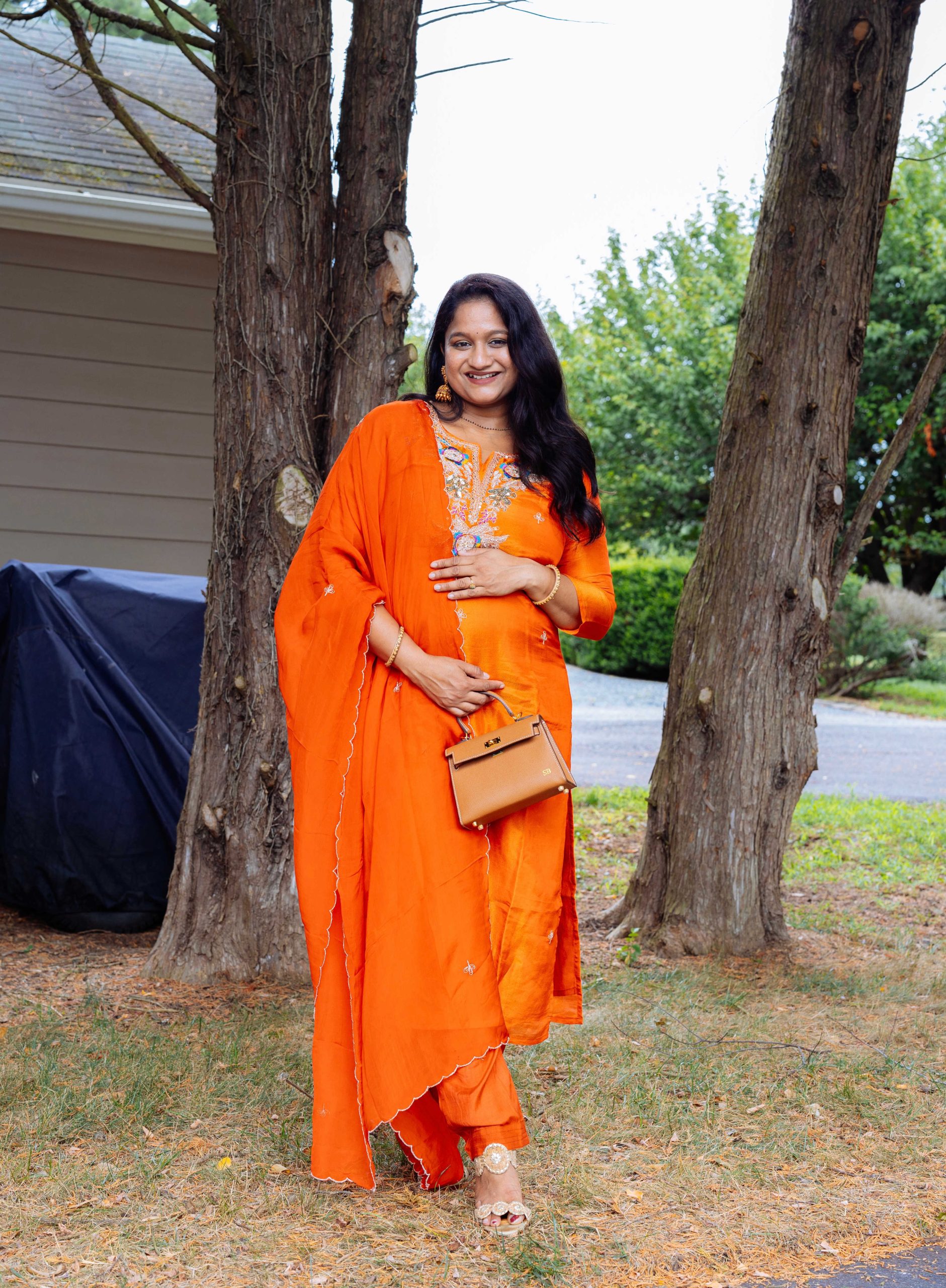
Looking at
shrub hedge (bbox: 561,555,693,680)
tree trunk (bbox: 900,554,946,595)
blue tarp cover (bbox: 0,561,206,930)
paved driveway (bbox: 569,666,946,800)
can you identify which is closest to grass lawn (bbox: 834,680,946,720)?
paved driveway (bbox: 569,666,946,800)

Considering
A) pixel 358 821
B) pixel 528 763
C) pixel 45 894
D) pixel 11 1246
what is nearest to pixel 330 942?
pixel 358 821

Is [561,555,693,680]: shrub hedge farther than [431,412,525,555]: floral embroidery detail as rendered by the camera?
Yes

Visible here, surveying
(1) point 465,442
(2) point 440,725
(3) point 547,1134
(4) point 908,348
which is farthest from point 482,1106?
(4) point 908,348

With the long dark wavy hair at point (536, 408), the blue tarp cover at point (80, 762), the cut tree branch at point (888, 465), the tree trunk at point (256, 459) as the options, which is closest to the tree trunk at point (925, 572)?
the cut tree branch at point (888, 465)

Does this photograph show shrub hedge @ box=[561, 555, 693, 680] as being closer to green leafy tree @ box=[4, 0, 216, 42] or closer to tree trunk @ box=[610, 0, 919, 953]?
green leafy tree @ box=[4, 0, 216, 42]

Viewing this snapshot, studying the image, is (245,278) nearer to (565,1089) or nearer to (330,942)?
(330,942)

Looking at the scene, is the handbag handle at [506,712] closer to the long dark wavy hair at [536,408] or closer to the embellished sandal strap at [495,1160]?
the long dark wavy hair at [536,408]

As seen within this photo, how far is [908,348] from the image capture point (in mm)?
17516

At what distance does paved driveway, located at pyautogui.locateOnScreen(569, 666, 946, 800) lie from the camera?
9.16 m

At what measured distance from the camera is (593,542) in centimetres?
273

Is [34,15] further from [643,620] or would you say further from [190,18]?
[643,620]

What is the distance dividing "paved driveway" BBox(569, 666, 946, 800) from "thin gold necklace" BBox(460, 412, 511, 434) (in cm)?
623

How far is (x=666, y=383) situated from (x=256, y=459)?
1708 centimetres

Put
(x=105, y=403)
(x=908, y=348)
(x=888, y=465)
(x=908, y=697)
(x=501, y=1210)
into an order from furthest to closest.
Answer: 1. (x=908, y=348)
2. (x=908, y=697)
3. (x=105, y=403)
4. (x=888, y=465)
5. (x=501, y=1210)
